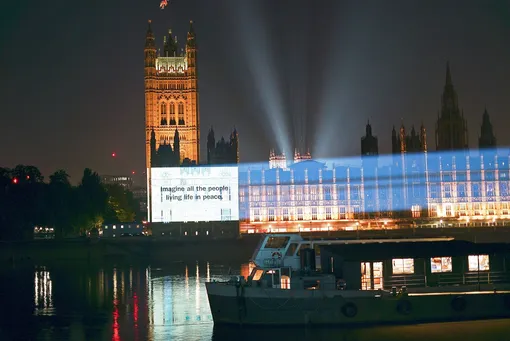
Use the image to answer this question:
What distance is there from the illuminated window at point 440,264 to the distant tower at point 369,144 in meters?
90.0

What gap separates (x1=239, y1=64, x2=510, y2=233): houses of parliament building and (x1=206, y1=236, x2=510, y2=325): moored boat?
281 ft

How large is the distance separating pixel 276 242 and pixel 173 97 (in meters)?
116

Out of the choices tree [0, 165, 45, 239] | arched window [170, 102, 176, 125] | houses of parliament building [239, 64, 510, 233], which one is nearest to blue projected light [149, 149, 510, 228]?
houses of parliament building [239, 64, 510, 233]

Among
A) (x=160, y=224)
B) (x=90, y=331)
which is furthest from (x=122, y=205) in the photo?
(x=90, y=331)

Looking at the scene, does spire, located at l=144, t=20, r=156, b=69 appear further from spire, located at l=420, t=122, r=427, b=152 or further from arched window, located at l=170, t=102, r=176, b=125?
spire, located at l=420, t=122, r=427, b=152

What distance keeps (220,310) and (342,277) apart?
5189 mm

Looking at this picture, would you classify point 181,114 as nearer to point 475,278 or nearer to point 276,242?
point 276,242

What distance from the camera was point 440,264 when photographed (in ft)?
132

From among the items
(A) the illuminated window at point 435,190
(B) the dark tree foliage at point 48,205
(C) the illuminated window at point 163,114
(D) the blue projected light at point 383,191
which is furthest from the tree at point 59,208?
(C) the illuminated window at point 163,114

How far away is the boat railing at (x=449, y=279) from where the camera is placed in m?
39.8

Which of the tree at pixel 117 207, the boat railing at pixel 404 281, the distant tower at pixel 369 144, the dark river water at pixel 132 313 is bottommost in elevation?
the dark river water at pixel 132 313

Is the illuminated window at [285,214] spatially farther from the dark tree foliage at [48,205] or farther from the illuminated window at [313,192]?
the dark tree foliage at [48,205]

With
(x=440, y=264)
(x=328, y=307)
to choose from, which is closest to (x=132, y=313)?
(x=328, y=307)

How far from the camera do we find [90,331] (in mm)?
41281
